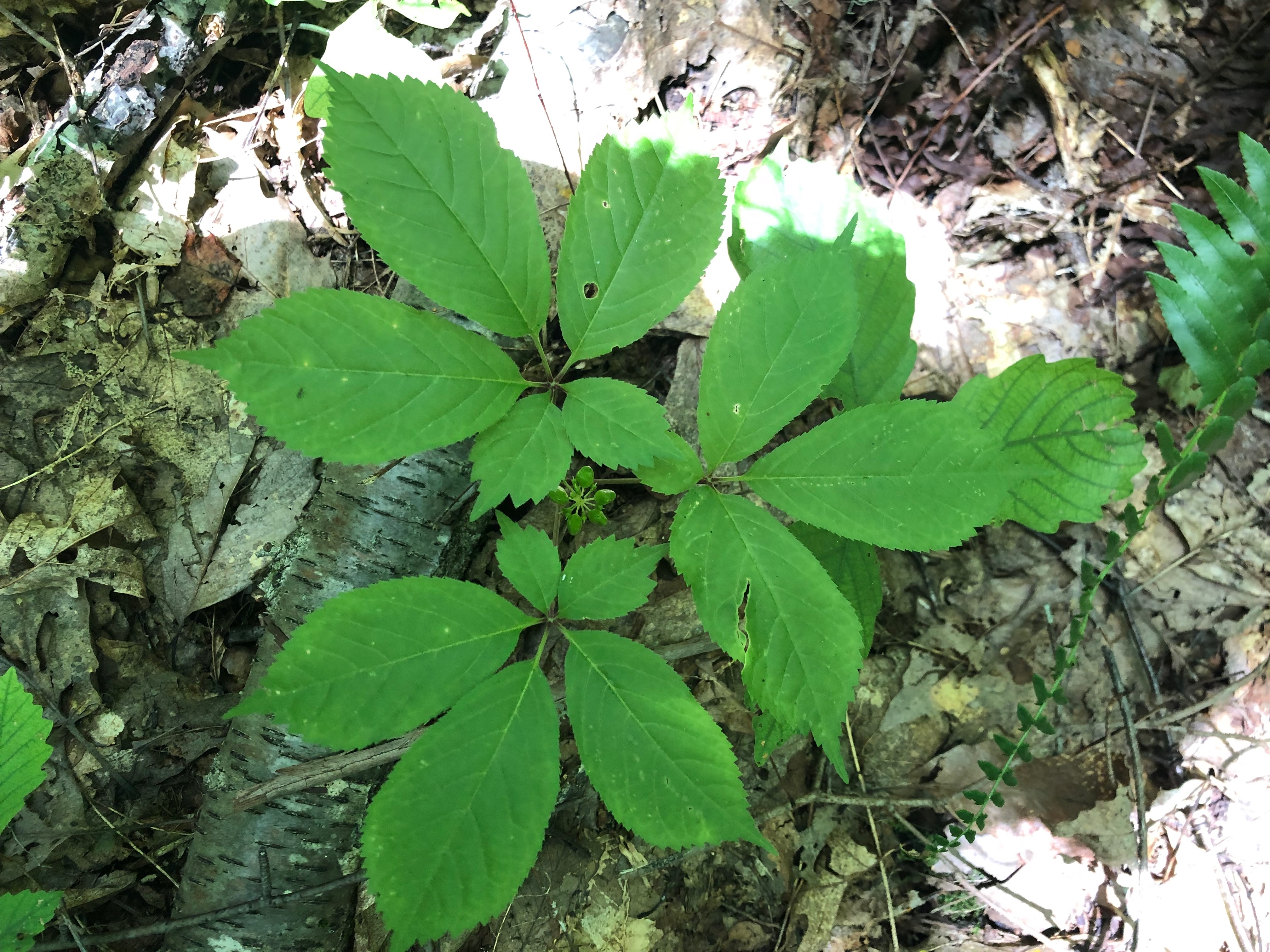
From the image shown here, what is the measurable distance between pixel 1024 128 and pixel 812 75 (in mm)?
670

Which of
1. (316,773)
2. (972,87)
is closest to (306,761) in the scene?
(316,773)

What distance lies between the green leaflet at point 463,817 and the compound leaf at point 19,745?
0.78 metres

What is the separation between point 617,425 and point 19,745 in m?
1.33

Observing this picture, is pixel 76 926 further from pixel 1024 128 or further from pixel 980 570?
pixel 1024 128

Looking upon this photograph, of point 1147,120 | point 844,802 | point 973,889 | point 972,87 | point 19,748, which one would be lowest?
point 973,889

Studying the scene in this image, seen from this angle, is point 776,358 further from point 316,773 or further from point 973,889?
point 973,889

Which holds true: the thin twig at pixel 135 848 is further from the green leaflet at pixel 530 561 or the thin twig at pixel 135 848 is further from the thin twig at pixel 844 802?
the thin twig at pixel 844 802

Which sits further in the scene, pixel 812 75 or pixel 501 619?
pixel 812 75

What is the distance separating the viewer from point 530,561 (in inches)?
52.0

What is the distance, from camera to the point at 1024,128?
210cm

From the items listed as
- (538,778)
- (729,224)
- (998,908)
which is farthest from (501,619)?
(998,908)

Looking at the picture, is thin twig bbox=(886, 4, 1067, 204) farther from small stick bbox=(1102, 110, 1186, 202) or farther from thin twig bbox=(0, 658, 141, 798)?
thin twig bbox=(0, 658, 141, 798)

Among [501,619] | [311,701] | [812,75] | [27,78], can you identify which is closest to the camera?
[311,701]

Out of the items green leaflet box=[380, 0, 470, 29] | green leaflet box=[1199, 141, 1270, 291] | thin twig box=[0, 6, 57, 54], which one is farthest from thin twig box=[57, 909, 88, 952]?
green leaflet box=[1199, 141, 1270, 291]
